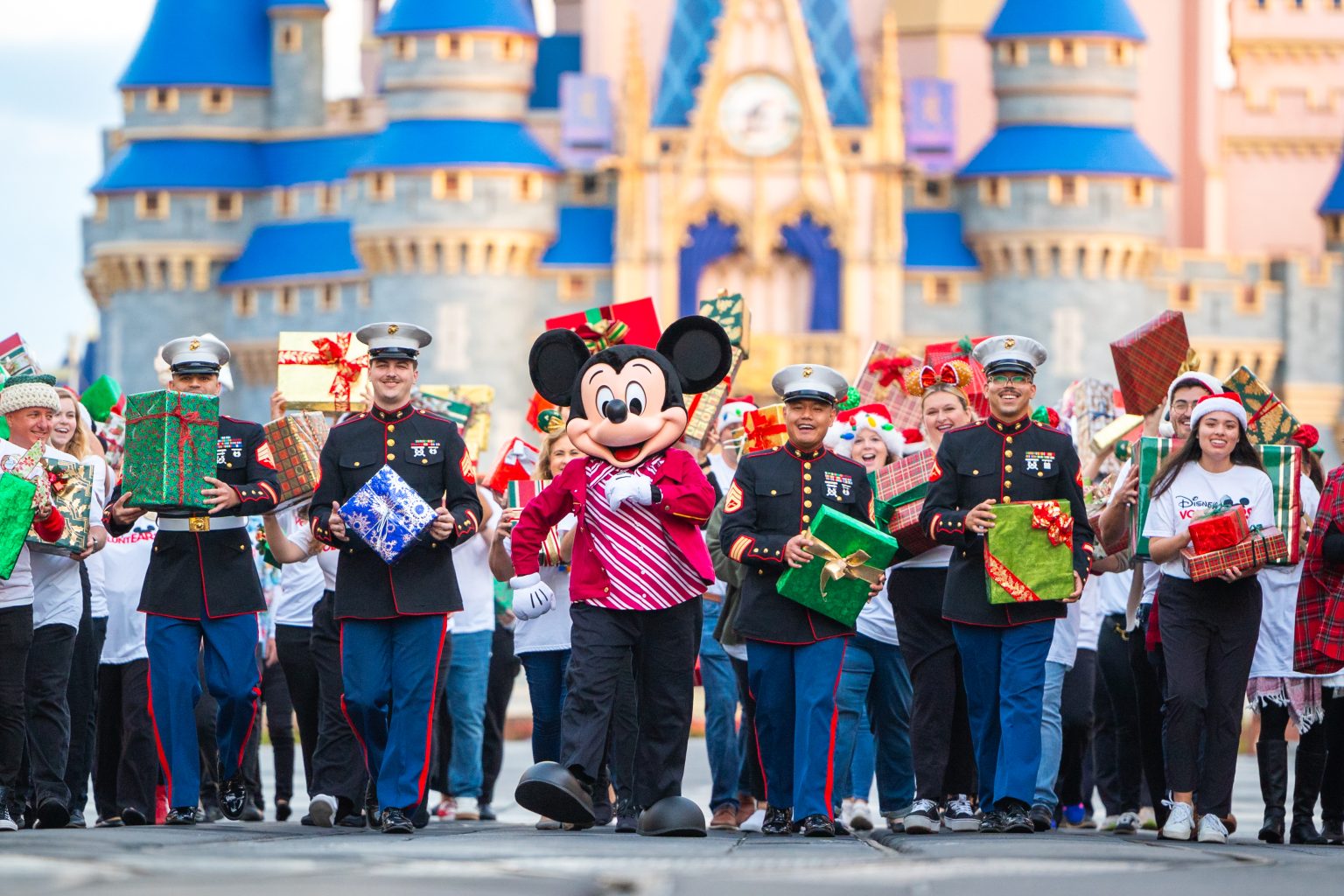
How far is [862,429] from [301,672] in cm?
206

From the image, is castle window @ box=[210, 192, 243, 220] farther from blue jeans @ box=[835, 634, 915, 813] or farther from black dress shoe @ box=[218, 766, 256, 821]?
blue jeans @ box=[835, 634, 915, 813]

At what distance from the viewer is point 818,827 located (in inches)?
301

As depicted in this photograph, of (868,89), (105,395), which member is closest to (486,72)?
(868,89)

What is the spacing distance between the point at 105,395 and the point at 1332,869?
5.51m

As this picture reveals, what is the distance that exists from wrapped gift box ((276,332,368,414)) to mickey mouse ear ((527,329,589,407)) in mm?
1634

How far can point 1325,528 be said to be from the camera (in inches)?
311

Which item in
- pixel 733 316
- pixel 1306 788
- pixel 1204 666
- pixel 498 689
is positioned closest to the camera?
pixel 1204 666

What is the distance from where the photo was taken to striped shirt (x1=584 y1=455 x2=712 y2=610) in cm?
759

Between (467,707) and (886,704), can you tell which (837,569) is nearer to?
(886,704)

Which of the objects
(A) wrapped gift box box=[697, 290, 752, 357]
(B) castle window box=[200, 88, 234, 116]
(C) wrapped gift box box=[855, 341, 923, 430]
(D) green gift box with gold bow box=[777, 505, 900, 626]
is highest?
(B) castle window box=[200, 88, 234, 116]

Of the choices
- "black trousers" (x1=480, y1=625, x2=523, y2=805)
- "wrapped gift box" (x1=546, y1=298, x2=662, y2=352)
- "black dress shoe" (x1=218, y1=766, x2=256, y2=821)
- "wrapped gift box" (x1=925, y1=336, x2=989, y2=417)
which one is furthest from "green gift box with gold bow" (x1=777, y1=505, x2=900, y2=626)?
"black trousers" (x1=480, y1=625, x2=523, y2=805)

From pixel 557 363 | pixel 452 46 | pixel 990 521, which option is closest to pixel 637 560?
pixel 557 363

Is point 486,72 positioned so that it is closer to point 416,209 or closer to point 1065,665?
point 416,209

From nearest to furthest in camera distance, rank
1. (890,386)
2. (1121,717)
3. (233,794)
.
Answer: (233,794)
(1121,717)
(890,386)
